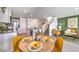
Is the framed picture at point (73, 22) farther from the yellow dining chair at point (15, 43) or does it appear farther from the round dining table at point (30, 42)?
the yellow dining chair at point (15, 43)

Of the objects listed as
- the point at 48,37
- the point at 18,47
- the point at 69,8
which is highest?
the point at 69,8

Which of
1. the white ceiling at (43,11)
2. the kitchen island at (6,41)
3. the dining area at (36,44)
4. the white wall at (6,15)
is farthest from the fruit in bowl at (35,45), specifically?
the white wall at (6,15)

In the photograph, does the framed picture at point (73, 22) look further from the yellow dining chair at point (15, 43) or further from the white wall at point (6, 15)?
the white wall at point (6, 15)

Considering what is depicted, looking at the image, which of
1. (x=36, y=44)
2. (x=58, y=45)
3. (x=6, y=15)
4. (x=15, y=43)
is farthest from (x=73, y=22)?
(x=6, y=15)

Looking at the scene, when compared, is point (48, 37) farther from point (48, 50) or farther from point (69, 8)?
point (69, 8)

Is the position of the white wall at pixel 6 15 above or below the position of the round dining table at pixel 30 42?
above

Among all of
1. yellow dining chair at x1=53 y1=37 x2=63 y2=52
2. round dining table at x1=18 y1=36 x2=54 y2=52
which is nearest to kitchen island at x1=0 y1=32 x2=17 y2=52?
round dining table at x1=18 y1=36 x2=54 y2=52

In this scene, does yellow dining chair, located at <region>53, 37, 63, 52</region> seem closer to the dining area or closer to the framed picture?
the dining area

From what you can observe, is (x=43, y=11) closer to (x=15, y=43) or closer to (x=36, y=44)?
(x=36, y=44)

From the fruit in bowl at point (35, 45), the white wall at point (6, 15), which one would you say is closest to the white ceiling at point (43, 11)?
the white wall at point (6, 15)

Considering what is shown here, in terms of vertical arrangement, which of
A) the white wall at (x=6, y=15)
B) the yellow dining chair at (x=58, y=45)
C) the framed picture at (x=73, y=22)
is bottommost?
the yellow dining chair at (x=58, y=45)
